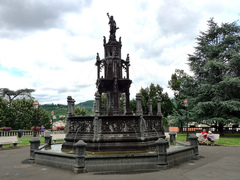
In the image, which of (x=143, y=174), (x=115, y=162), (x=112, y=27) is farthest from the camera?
(x=112, y=27)

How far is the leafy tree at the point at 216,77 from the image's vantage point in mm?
28469

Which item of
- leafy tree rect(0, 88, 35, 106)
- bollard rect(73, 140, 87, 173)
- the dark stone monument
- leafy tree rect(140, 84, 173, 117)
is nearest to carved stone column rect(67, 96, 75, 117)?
the dark stone monument

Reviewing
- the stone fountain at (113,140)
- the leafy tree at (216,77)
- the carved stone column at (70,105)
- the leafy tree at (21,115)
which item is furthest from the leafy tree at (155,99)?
the carved stone column at (70,105)

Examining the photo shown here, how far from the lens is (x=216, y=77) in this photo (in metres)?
31.1

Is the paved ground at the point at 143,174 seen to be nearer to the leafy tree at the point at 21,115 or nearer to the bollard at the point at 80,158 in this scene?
the bollard at the point at 80,158

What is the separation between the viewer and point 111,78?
15.0m

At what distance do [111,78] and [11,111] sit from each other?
1502 inches

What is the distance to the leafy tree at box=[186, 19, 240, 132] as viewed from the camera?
28.5 metres

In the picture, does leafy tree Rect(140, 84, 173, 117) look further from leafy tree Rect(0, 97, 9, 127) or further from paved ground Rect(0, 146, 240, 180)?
paved ground Rect(0, 146, 240, 180)

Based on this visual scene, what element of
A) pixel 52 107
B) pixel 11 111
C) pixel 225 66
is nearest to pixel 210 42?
pixel 225 66

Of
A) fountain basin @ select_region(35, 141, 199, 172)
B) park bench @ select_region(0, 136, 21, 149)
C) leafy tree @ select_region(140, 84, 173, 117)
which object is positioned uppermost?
leafy tree @ select_region(140, 84, 173, 117)

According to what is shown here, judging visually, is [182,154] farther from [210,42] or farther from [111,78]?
[210,42]

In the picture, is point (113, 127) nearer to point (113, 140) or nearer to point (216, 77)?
point (113, 140)

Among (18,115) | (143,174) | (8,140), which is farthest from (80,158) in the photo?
(18,115)
